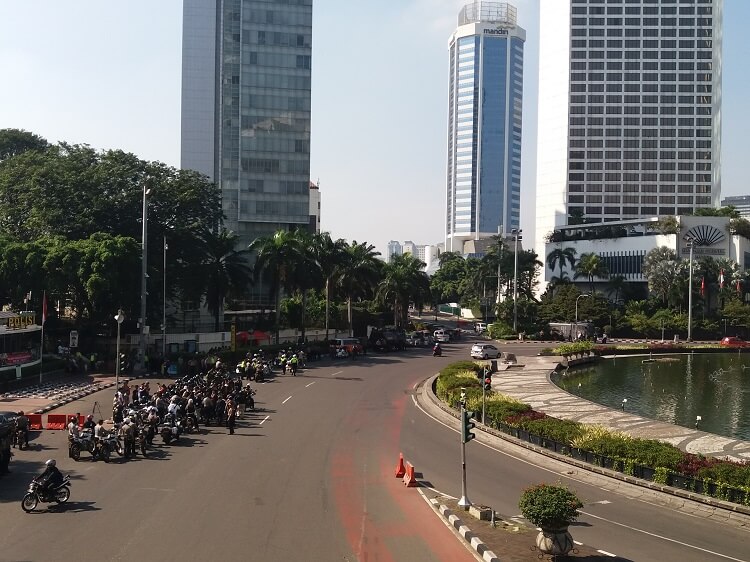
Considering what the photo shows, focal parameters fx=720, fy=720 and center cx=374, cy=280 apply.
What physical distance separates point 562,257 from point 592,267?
904cm

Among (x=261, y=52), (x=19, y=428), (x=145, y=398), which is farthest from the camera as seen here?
(x=261, y=52)

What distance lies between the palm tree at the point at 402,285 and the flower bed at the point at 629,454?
51.0m

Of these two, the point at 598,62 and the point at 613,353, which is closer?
the point at 613,353

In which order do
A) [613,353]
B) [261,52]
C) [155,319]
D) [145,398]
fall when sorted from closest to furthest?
[145,398], [155,319], [613,353], [261,52]

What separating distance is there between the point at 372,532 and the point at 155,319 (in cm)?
4371

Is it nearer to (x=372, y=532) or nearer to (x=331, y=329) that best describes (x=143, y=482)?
(x=372, y=532)

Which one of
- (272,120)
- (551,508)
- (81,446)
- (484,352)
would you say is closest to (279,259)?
(484,352)

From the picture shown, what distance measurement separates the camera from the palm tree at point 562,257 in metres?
121

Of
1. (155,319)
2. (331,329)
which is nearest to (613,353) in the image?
(331,329)

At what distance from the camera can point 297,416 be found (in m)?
31.8

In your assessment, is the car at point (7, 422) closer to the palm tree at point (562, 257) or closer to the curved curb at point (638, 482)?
the curved curb at point (638, 482)

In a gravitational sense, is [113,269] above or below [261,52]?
below

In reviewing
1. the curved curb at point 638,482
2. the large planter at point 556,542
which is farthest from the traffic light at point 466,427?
the curved curb at point 638,482

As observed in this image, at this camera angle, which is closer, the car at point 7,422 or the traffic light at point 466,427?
the traffic light at point 466,427
